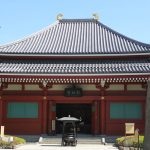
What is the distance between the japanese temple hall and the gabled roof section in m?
0.09

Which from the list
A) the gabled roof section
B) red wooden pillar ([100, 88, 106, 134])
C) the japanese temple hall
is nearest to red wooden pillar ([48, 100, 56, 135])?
the japanese temple hall

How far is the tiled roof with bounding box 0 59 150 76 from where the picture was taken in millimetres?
26047

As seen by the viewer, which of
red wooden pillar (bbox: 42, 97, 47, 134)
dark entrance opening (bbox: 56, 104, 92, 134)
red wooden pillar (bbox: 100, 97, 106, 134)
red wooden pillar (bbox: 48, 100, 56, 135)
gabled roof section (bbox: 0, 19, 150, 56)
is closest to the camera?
red wooden pillar (bbox: 100, 97, 106, 134)

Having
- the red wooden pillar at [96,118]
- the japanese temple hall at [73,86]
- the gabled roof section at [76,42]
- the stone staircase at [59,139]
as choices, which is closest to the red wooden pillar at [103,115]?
the japanese temple hall at [73,86]

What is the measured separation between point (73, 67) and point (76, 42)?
16.9 ft

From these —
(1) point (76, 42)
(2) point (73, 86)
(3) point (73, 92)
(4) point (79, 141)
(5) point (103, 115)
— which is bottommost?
(4) point (79, 141)

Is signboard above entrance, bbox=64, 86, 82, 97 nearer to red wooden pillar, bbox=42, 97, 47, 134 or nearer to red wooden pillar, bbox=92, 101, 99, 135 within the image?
red wooden pillar, bbox=92, 101, 99, 135

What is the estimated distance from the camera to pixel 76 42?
3200 centimetres

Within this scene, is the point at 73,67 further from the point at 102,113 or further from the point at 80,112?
the point at 80,112

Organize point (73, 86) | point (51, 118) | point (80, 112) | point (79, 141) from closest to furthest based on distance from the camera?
point (79, 141)
point (73, 86)
point (51, 118)
point (80, 112)

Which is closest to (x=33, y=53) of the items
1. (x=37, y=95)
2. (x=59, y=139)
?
(x=37, y=95)

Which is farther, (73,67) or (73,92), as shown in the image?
(73,67)

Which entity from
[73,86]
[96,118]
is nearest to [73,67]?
[73,86]

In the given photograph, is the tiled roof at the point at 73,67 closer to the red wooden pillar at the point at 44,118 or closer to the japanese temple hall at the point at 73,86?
the japanese temple hall at the point at 73,86
